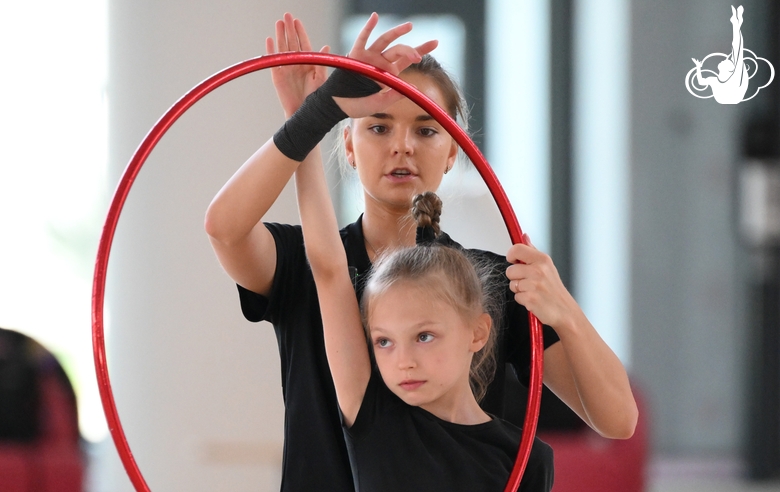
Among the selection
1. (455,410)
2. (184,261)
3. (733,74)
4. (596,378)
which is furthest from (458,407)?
(184,261)

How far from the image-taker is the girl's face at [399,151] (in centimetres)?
66

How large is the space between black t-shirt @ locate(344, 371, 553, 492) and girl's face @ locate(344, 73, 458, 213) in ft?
0.47

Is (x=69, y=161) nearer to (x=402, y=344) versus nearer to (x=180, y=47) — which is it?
(x=180, y=47)

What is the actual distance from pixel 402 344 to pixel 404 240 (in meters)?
0.10

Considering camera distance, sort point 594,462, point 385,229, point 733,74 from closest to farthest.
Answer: point 385,229, point 733,74, point 594,462

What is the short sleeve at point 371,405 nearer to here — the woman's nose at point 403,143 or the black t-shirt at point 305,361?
the black t-shirt at point 305,361

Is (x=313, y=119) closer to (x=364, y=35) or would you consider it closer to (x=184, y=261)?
(x=364, y=35)

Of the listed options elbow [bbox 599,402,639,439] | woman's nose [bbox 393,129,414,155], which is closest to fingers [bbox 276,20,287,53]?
woman's nose [bbox 393,129,414,155]

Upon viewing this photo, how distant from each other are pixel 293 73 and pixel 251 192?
4.1 inches

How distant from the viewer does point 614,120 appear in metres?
1.85

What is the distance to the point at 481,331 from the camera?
652 mm

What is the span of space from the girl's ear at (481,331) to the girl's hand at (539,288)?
0.06 meters

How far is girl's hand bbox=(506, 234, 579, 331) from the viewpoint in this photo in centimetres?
59

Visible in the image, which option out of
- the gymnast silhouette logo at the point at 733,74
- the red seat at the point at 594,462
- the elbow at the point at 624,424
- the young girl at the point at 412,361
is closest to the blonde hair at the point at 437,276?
the young girl at the point at 412,361
